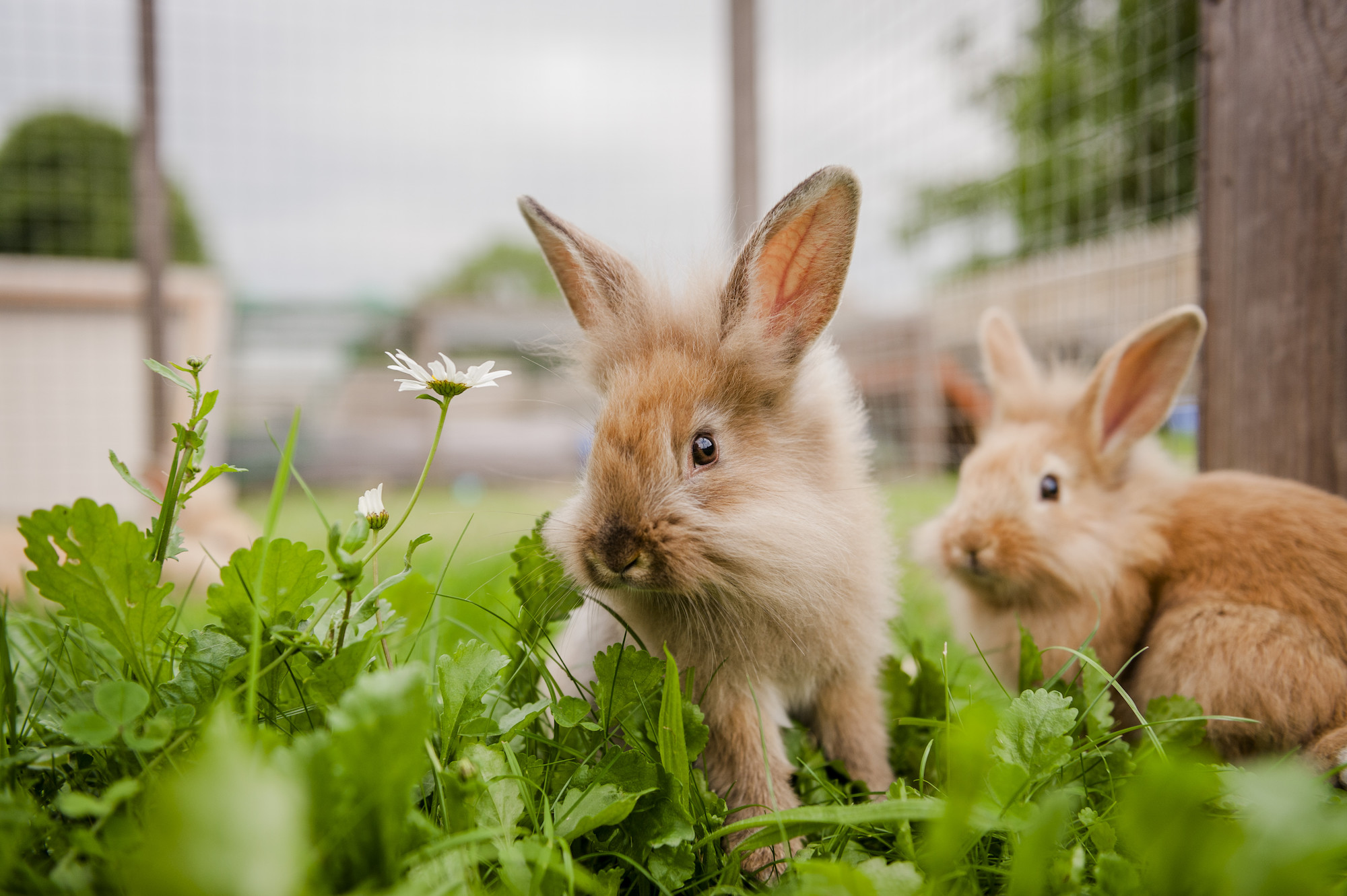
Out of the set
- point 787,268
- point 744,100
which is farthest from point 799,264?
point 744,100

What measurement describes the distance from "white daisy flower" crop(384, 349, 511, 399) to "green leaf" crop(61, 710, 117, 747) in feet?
1.68

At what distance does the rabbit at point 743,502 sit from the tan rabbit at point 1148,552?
1.79ft

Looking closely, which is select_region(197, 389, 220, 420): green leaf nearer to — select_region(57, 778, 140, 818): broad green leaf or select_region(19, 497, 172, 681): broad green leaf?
select_region(19, 497, 172, 681): broad green leaf

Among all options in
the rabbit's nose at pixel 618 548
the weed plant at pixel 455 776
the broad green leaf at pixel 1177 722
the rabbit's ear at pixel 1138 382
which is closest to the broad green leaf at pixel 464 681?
the weed plant at pixel 455 776

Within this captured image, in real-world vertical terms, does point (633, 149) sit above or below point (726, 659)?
above

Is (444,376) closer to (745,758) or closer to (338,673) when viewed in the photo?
(338,673)

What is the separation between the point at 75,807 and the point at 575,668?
976 mm

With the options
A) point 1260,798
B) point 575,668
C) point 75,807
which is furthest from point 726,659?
point 75,807

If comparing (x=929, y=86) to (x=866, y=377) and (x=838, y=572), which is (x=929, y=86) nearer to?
(x=866, y=377)

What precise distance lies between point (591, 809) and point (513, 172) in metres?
7.74

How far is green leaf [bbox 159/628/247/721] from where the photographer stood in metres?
1.05

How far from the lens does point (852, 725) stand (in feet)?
5.14

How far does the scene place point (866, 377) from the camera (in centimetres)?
630

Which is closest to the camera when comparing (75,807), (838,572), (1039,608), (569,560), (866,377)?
(75,807)
